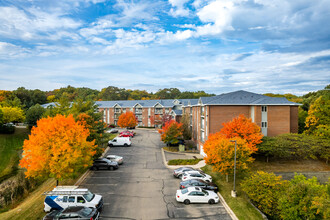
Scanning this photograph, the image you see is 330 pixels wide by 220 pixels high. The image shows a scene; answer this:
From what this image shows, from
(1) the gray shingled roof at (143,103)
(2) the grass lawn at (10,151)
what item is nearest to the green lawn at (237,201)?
(2) the grass lawn at (10,151)

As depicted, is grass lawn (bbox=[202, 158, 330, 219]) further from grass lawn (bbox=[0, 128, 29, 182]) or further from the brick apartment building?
grass lawn (bbox=[0, 128, 29, 182])

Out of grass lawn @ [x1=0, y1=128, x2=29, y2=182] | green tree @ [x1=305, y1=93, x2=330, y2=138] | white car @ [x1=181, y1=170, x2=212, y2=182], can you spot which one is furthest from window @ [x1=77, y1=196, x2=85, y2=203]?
green tree @ [x1=305, y1=93, x2=330, y2=138]

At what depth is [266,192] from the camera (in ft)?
61.9

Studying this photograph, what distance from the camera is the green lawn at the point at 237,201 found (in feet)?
58.3

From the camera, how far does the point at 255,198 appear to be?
19219 millimetres

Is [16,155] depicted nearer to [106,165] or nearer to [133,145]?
[133,145]

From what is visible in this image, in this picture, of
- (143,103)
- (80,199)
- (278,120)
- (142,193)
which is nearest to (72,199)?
(80,199)

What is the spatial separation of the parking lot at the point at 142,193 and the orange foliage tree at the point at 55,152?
4008mm

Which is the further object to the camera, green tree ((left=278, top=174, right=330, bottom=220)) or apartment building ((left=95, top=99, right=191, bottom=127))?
apartment building ((left=95, top=99, right=191, bottom=127))

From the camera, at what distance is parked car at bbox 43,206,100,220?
14.8 meters

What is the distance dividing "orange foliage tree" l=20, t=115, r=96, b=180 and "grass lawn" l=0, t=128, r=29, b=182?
17.4 meters

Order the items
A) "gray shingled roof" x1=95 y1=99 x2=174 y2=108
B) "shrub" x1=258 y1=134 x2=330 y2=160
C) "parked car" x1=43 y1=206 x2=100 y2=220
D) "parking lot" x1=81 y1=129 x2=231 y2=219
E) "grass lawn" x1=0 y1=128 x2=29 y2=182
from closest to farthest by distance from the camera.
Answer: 1. "parked car" x1=43 y1=206 x2=100 y2=220
2. "parking lot" x1=81 y1=129 x2=231 y2=219
3. "shrub" x1=258 y1=134 x2=330 y2=160
4. "grass lawn" x1=0 y1=128 x2=29 y2=182
5. "gray shingled roof" x1=95 y1=99 x2=174 y2=108

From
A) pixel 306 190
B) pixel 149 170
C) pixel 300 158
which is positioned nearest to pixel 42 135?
pixel 149 170

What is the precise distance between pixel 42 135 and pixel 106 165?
1053 cm
